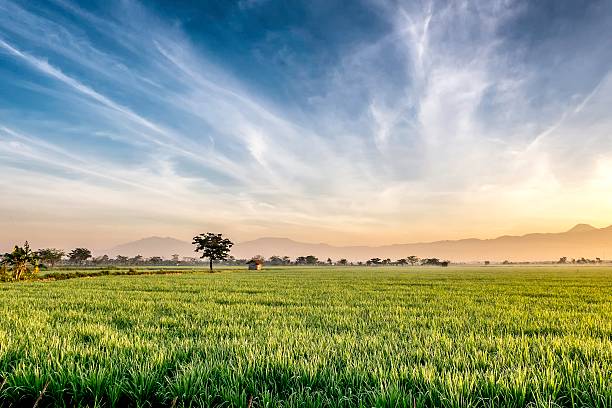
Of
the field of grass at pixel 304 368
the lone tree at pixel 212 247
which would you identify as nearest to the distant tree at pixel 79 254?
the lone tree at pixel 212 247

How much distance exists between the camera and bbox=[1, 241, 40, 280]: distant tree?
118ft

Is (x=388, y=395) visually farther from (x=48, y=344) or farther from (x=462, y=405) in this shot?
(x=48, y=344)

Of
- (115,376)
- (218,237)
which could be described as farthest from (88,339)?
(218,237)

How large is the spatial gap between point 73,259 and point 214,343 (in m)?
192

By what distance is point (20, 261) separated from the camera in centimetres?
3647

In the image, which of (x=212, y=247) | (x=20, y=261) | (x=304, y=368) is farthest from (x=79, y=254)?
(x=304, y=368)

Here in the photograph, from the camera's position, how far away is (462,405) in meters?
3.77

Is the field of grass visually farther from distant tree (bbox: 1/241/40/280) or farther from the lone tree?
the lone tree

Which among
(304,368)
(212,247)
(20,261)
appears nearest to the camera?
(304,368)

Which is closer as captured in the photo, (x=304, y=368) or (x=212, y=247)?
(x=304, y=368)

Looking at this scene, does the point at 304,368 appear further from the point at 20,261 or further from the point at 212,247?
the point at 212,247

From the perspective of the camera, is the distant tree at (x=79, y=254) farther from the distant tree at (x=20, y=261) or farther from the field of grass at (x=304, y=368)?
the field of grass at (x=304, y=368)

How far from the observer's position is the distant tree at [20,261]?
118 ft

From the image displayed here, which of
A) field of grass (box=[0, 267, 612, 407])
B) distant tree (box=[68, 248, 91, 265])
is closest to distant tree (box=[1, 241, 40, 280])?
field of grass (box=[0, 267, 612, 407])
